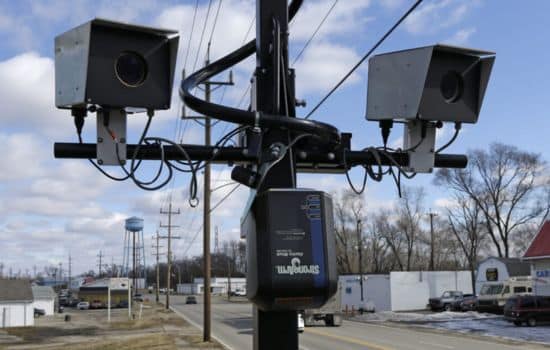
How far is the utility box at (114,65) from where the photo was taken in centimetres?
394

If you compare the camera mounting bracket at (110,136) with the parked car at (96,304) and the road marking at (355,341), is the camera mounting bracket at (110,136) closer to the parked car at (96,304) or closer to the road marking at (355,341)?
the road marking at (355,341)

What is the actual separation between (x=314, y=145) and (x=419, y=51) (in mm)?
997

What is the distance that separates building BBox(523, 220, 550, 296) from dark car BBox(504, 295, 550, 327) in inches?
89.6

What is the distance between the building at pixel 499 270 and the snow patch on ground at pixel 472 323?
7072mm

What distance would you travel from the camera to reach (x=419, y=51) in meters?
4.46

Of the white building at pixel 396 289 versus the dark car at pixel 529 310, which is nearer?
the dark car at pixel 529 310

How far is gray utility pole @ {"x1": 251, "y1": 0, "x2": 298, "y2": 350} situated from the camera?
158 inches

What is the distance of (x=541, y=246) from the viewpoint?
129ft

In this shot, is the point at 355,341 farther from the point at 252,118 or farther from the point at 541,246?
the point at 252,118

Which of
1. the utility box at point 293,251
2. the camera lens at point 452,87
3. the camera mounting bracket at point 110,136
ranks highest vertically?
the camera lens at point 452,87

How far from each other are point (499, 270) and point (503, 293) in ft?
22.2

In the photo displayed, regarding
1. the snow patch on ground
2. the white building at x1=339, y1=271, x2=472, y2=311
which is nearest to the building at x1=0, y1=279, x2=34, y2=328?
the white building at x1=339, y1=271, x2=472, y2=311

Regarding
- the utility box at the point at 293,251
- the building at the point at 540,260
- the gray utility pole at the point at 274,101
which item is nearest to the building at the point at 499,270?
the building at the point at 540,260

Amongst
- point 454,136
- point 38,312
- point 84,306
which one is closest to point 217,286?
point 84,306
